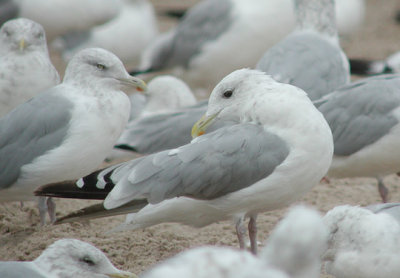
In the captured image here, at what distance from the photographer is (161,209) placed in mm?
4066

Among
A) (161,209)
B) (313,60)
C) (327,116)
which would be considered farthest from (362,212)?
(313,60)

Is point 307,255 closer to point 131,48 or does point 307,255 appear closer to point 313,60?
point 313,60

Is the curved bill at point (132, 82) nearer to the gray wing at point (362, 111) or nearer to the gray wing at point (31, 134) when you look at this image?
the gray wing at point (31, 134)

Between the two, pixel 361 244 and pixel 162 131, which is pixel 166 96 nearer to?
pixel 162 131

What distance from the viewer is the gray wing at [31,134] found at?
460 cm

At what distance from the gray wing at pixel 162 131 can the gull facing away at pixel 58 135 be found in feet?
2.68

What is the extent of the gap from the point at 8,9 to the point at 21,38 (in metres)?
3.11

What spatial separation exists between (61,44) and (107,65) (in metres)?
5.50

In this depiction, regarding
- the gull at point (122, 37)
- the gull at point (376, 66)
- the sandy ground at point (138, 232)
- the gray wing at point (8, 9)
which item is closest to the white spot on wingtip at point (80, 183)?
the sandy ground at point (138, 232)

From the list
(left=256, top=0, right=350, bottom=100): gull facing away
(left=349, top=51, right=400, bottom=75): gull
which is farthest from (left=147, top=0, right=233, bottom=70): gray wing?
(left=349, top=51, right=400, bottom=75): gull

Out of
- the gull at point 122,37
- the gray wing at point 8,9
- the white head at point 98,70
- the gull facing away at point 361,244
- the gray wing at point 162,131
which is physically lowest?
the gull at point 122,37

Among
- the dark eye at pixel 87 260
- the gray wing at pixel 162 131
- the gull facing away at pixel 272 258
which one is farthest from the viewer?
the gray wing at pixel 162 131

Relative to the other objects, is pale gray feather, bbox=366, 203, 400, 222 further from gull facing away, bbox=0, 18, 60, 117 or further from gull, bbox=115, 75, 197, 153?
gull facing away, bbox=0, 18, 60, 117

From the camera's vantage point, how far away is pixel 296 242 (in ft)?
7.84
